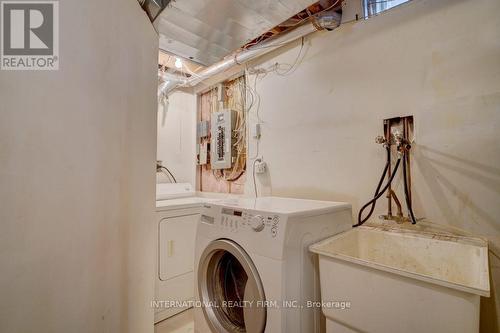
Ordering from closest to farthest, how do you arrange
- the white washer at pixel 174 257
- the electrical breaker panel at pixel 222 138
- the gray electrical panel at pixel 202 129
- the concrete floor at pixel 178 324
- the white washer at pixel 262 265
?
the white washer at pixel 262 265 → the concrete floor at pixel 178 324 → the white washer at pixel 174 257 → the electrical breaker panel at pixel 222 138 → the gray electrical panel at pixel 202 129

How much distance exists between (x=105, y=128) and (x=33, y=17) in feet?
1.27

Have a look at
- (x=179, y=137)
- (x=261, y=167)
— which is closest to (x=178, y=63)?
(x=179, y=137)

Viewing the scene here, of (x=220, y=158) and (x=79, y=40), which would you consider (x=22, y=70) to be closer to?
(x=79, y=40)

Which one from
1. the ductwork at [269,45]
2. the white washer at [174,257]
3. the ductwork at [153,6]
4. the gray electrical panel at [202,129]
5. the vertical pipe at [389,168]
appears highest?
the ductwork at [269,45]

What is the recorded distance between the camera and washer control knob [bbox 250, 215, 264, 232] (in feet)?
3.62

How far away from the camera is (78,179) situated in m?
0.80

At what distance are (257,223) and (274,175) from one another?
1.01 m

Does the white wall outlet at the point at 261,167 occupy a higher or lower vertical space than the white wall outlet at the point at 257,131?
lower

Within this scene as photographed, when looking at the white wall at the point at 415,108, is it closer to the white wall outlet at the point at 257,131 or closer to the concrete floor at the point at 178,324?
the white wall outlet at the point at 257,131

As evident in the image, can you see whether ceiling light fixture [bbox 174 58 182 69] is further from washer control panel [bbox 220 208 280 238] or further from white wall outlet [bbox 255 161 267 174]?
washer control panel [bbox 220 208 280 238]

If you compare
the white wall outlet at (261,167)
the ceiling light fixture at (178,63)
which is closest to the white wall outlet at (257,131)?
the white wall outlet at (261,167)

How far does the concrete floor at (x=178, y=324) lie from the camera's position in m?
1.75

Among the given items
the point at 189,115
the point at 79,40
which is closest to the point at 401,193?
the point at 79,40

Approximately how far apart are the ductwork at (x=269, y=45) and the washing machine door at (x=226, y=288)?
5.28ft
